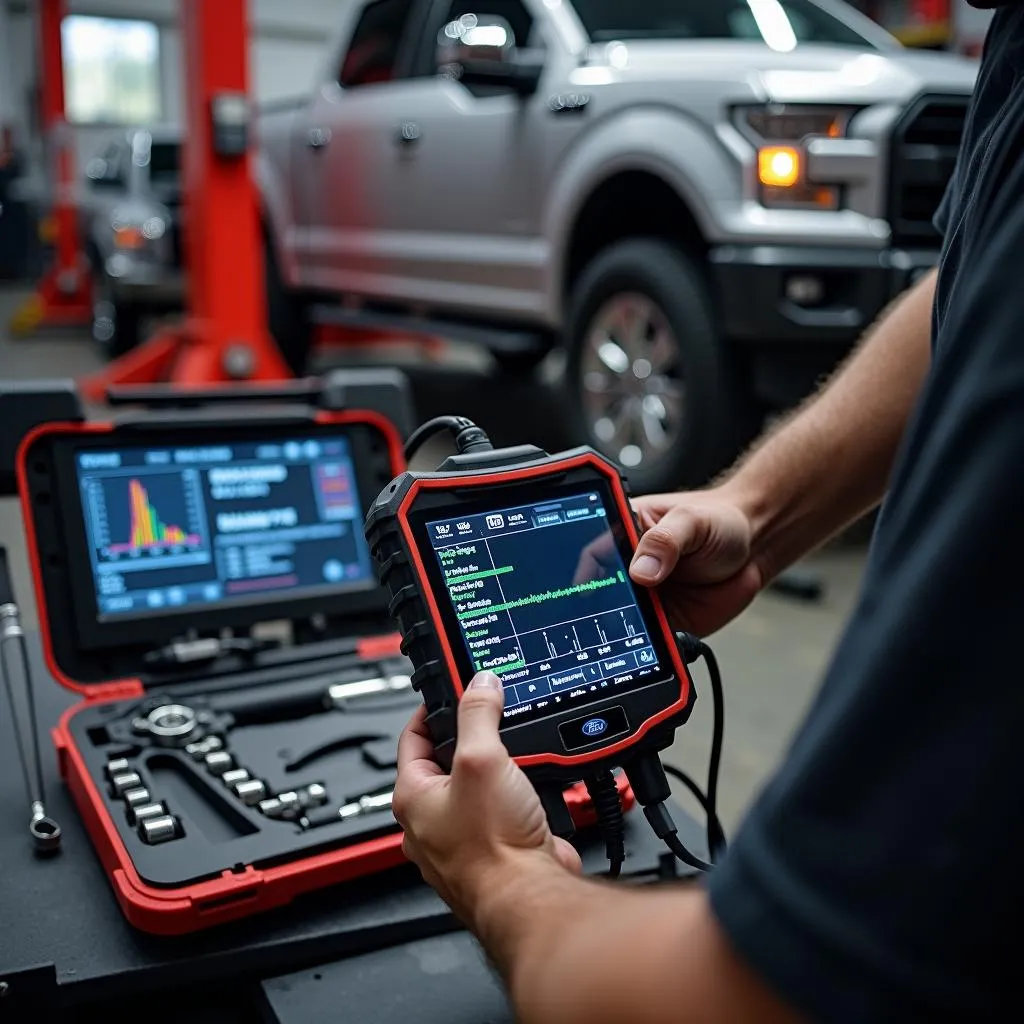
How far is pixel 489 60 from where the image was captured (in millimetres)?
3506

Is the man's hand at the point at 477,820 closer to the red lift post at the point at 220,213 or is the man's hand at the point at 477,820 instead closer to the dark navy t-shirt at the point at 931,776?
the dark navy t-shirt at the point at 931,776

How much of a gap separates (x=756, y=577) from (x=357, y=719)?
41 centimetres

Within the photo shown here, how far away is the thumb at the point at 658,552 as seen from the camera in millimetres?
915

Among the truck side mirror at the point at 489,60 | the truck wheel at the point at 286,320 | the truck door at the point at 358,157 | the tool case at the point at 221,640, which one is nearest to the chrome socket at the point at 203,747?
the tool case at the point at 221,640

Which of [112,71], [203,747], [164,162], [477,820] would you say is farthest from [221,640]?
[112,71]

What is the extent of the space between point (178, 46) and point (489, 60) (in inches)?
511

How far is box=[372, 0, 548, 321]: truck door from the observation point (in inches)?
149

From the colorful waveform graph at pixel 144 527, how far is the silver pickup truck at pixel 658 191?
195cm

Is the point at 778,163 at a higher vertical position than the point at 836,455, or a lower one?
lower

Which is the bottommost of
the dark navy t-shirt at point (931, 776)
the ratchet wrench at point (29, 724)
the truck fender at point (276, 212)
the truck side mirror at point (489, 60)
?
the truck fender at point (276, 212)

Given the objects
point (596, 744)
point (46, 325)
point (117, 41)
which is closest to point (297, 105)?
point (46, 325)

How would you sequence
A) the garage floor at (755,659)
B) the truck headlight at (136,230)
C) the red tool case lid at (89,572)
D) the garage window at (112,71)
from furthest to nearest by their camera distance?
the garage window at (112,71)
the truck headlight at (136,230)
the garage floor at (755,659)
the red tool case lid at (89,572)

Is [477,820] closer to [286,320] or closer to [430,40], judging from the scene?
[430,40]

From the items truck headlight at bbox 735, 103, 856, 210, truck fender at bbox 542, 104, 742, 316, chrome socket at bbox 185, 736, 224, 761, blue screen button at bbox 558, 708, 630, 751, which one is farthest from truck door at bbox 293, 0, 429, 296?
blue screen button at bbox 558, 708, 630, 751
